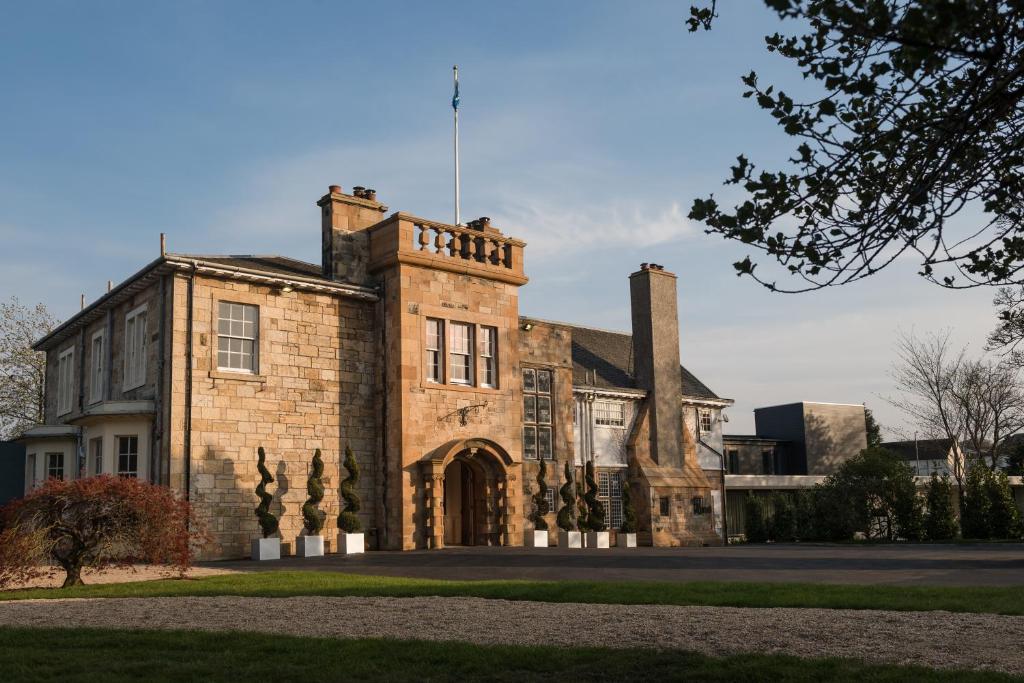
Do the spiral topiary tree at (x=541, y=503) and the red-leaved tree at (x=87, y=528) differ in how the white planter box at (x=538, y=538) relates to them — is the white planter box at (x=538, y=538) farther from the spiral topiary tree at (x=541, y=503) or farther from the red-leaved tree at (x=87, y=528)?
the red-leaved tree at (x=87, y=528)

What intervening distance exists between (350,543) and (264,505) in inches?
91.0

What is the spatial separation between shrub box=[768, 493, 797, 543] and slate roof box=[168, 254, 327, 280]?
20.2 m

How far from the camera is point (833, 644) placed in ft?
26.3

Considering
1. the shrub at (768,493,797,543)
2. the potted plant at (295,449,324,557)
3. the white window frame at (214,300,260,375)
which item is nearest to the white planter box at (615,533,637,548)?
the shrub at (768,493,797,543)

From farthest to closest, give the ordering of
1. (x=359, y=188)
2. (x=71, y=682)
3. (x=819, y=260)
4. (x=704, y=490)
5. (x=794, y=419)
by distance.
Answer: (x=794, y=419)
(x=704, y=490)
(x=359, y=188)
(x=71, y=682)
(x=819, y=260)

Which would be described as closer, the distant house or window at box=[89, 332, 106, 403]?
window at box=[89, 332, 106, 403]

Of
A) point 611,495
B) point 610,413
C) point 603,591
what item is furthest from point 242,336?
point 611,495

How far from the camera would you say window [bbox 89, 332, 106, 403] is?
24891mm

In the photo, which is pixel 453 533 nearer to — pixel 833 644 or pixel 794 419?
pixel 833 644

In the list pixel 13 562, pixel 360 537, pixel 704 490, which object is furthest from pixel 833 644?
pixel 704 490

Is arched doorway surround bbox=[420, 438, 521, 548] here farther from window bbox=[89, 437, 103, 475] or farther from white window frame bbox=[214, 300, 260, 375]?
window bbox=[89, 437, 103, 475]

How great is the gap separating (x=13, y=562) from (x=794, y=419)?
39.9 m

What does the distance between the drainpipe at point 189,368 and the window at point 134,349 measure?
1916 mm

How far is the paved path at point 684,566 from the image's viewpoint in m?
15.1
